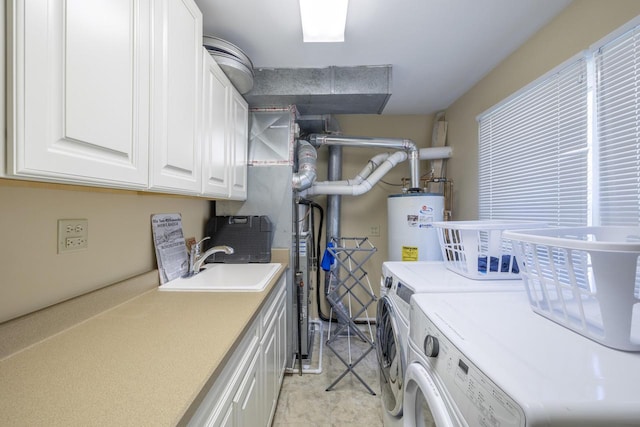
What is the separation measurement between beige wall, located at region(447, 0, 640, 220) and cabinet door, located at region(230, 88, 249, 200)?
1938 millimetres

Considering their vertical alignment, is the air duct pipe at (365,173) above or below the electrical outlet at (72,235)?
above

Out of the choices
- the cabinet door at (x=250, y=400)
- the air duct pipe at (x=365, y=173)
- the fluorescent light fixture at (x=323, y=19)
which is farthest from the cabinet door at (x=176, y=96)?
the air duct pipe at (x=365, y=173)

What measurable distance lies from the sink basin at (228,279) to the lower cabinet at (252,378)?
12cm

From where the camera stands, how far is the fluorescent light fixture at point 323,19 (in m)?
1.29

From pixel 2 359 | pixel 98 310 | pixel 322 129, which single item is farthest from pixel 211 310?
pixel 322 129

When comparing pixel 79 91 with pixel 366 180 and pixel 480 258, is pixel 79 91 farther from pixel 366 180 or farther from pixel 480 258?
pixel 366 180

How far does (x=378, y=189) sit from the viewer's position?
9.44ft

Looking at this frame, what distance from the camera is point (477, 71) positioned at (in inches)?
79.4

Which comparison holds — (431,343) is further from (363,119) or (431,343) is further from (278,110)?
(363,119)

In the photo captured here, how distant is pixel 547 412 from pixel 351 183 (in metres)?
2.16

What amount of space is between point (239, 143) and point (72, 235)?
1.13 metres

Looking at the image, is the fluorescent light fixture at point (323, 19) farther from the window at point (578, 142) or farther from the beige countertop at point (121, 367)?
the beige countertop at point (121, 367)

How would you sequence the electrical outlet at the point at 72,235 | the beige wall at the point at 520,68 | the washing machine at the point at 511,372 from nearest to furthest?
the washing machine at the point at 511,372, the electrical outlet at the point at 72,235, the beige wall at the point at 520,68

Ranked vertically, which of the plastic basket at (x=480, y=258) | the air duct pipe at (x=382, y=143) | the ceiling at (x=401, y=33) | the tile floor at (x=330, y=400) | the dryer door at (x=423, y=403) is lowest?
the tile floor at (x=330, y=400)
